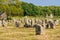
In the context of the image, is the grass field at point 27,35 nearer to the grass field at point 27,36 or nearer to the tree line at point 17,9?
the grass field at point 27,36

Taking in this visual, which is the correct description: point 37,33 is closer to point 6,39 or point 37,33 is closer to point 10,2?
point 6,39

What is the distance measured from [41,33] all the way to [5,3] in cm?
5014

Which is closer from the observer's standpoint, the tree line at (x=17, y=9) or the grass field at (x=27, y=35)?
the grass field at (x=27, y=35)

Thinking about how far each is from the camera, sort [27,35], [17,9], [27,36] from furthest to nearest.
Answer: [17,9] → [27,35] → [27,36]

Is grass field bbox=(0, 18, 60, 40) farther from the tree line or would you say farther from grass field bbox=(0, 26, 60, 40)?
the tree line

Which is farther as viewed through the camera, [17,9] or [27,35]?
[17,9]

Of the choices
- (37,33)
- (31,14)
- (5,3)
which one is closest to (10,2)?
(5,3)

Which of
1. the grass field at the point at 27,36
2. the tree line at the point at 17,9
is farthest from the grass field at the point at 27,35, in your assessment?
the tree line at the point at 17,9

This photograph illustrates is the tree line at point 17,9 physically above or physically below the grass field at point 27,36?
below

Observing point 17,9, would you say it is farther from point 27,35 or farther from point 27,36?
point 27,36

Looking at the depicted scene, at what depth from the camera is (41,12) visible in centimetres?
12056

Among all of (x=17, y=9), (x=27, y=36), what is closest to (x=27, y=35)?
(x=27, y=36)

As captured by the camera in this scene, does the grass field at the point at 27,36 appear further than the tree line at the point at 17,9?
No

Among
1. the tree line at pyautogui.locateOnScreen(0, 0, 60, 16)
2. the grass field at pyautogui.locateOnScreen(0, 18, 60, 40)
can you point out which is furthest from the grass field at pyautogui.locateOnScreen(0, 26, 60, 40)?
the tree line at pyautogui.locateOnScreen(0, 0, 60, 16)
